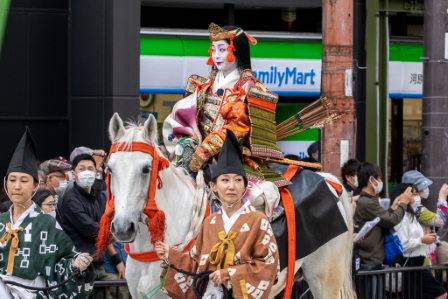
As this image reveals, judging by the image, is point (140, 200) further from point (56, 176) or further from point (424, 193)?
point (424, 193)

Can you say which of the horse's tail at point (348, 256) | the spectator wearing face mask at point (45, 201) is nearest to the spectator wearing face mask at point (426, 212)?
the horse's tail at point (348, 256)

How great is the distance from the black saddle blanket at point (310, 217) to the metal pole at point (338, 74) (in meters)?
1.87

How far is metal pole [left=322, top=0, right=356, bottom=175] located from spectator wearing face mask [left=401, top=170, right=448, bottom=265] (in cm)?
94

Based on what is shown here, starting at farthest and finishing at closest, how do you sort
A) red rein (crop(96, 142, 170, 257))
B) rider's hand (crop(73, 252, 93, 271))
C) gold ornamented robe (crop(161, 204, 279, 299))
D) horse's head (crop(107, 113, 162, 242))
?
red rein (crop(96, 142, 170, 257)), rider's hand (crop(73, 252, 93, 271)), horse's head (crop(107, 113, 162, 242)), gold ornamented robe (crop(161, 204, 279, 299))

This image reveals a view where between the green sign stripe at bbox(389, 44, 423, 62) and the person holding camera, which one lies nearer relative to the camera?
the person holding camera

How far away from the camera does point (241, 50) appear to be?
23.9ft

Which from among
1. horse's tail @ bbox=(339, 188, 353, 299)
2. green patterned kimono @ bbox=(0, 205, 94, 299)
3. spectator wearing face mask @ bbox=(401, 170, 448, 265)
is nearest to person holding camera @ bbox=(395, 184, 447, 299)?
spectator wearing face mask @ bbox=(401, 170, 448, 265)

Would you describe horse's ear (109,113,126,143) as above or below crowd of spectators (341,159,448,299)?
above

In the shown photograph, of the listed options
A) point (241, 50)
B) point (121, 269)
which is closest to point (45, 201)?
point (121, 269)

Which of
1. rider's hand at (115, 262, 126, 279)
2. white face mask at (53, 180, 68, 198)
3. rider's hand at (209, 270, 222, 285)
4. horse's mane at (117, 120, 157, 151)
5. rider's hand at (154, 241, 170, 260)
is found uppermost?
horse's mane at (117, 120, 157, 151)

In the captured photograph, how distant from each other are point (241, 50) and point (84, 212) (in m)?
2.06

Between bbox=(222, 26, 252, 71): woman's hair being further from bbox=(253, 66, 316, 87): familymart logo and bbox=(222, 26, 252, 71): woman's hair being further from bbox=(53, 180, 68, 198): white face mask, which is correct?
bbox=(253, 66, 316, 87): familymart logo

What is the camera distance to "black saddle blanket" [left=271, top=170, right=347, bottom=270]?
23.9ft

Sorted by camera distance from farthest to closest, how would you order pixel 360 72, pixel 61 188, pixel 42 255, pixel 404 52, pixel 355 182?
pixel 404 52 → pixel 360 72 → pixel 355 182 → pixel 61 188 → pixel 42 255
